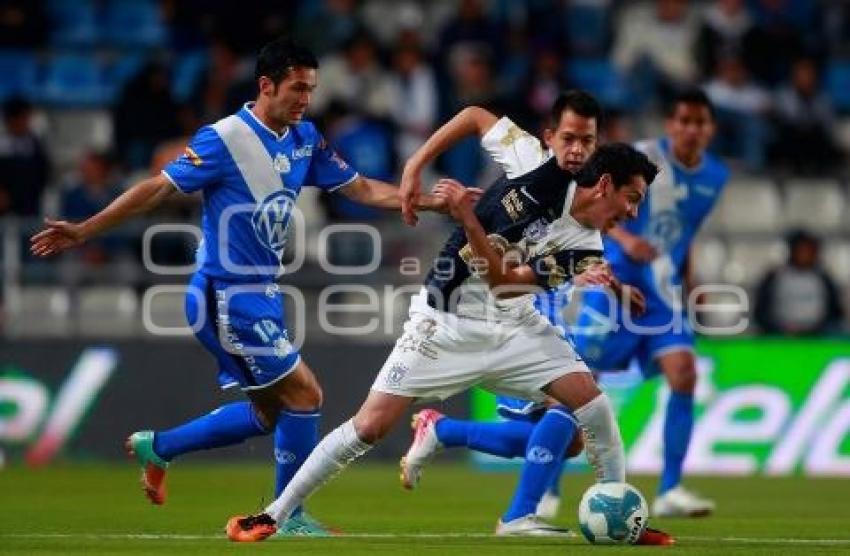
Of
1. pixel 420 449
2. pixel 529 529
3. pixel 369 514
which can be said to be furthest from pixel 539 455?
pixel 369 514

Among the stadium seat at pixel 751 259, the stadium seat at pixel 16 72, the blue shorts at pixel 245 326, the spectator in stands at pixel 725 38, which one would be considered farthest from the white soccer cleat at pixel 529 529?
the stadium seat at pixel 16 72

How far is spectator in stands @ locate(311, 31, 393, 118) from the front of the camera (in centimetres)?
1931

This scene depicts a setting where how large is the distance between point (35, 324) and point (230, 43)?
3.78 metres

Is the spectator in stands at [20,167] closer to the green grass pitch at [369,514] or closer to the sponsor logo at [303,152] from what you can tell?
the green grass pitch at [369,514]

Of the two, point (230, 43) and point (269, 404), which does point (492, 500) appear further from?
point (230, 43)

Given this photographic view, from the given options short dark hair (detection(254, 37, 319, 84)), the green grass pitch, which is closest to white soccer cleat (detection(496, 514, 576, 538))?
the green grass pitch

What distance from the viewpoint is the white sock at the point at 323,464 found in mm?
9633

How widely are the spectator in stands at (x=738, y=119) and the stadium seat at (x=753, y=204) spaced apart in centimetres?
22

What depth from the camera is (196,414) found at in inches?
682

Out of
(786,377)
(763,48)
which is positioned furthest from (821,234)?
(763,48)

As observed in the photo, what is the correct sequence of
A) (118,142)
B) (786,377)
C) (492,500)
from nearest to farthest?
(492,500) < (786,377) < (118,142)

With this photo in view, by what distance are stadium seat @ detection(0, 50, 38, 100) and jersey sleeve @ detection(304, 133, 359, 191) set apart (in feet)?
31.9

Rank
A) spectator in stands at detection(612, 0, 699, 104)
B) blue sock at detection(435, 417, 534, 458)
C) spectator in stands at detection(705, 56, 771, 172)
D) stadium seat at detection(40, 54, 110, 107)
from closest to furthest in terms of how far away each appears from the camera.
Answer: blue sock at detection(435, 417, 534, 458) < spectator in stands at detection(705, 56, 771, 172) < stadium seat at detection(40, 54, 110, 107) < spectator in stands at detection(612, 0, 699, 104)

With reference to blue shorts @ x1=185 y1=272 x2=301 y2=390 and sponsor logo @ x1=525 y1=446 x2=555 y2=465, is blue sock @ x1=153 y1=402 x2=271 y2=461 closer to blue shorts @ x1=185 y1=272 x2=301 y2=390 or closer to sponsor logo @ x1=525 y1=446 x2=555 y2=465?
blue shorts @ x1=185 y1=272 x2=301 y2=390
